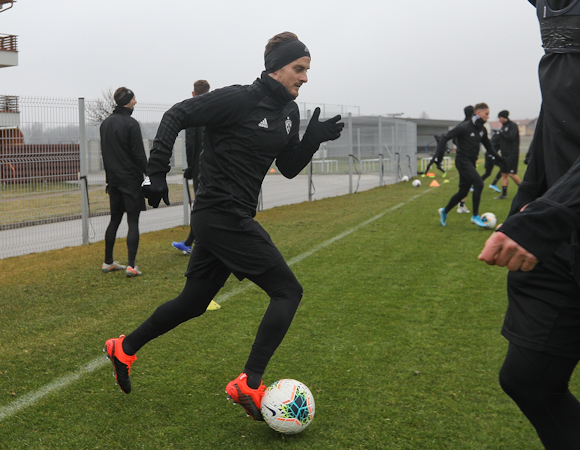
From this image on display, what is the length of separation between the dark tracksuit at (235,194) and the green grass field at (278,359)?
0.59m

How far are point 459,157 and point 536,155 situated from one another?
31.9 ft

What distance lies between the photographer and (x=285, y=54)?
3367 millimetres

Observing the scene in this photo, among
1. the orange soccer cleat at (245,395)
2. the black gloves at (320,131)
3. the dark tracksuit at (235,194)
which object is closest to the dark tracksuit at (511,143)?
the black gloves at (320,131)

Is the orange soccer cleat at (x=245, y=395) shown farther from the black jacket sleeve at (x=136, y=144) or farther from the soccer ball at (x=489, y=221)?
the soccer ball at (x=489, y=221)

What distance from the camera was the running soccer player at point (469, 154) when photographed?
1141cm

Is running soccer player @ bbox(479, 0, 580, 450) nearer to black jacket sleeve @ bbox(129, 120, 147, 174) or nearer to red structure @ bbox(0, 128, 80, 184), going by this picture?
black jacket sleeve @ bbox(129, 120, 147, 174)

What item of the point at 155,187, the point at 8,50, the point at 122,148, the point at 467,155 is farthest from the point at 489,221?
the point at 8,50

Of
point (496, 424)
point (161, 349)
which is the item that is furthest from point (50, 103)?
point (496, 424)

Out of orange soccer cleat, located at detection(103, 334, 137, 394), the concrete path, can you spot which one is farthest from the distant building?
orange soccer cleat, located at detection(103, 334, 137, 394)

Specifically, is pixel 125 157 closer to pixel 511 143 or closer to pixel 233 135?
pixel 233 135

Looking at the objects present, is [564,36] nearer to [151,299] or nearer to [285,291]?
[285,291]

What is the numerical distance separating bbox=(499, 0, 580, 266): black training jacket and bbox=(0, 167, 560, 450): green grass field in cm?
167

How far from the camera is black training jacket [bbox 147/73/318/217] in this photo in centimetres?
320

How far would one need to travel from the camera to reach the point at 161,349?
457 centimetres
